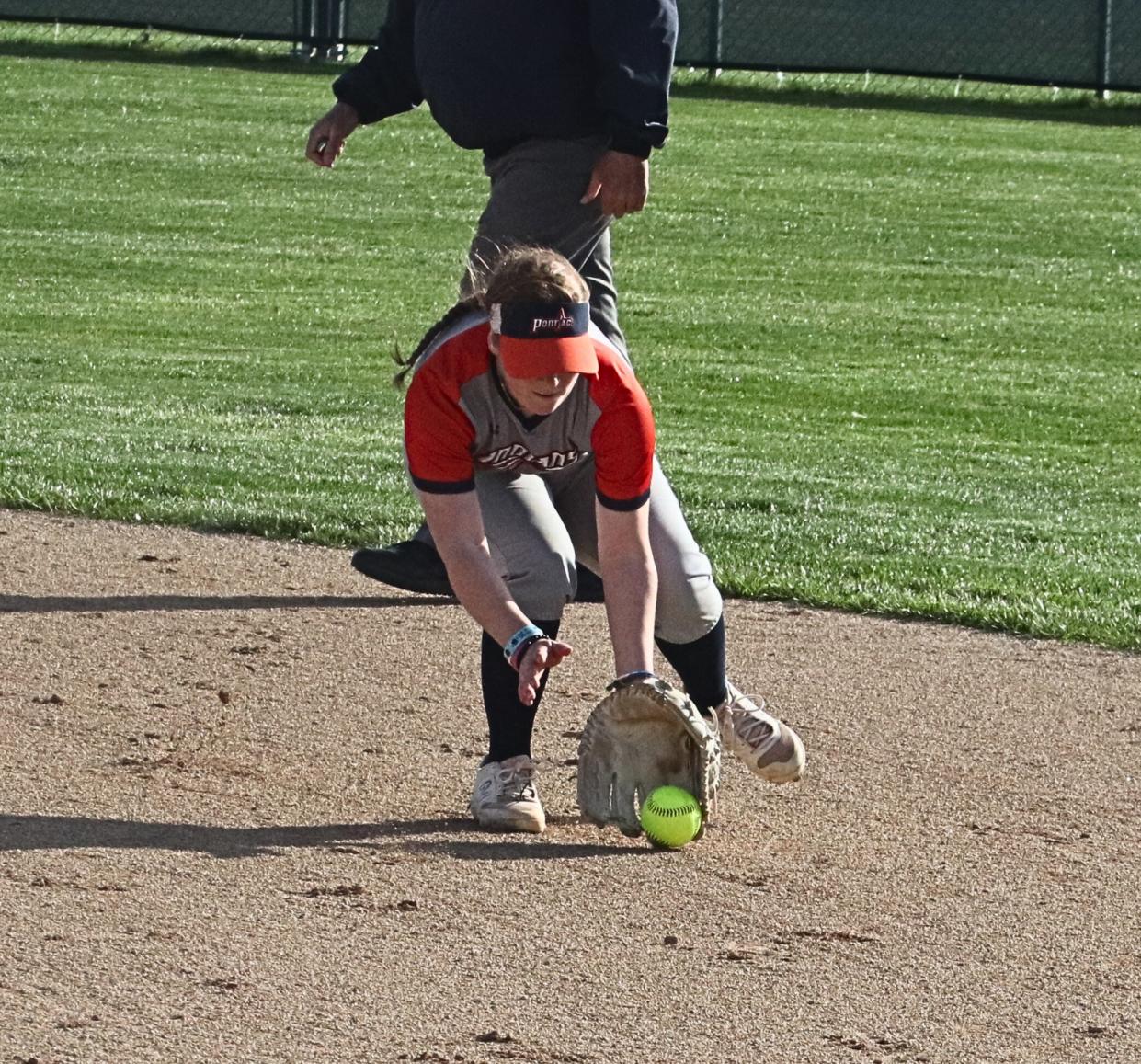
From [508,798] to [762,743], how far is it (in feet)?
1.89

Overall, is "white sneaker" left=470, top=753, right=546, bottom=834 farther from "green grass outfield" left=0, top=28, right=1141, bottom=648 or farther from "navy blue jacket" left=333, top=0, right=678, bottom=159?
"green grass outfield" left=0, top=28, right=1141, bottom=648

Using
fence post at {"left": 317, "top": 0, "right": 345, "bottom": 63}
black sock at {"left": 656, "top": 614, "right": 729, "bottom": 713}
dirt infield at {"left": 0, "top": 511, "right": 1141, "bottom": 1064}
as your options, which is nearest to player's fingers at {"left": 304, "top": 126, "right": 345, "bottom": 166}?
dirt infield at {"left": 0, "top": 511, "right": 1141, "bottom": 1064}

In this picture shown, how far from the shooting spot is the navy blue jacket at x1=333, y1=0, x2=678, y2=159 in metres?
5.09

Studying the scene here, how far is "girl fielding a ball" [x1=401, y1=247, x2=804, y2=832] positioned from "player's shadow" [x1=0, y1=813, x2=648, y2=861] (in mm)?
92

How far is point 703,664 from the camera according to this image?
4.82 metres

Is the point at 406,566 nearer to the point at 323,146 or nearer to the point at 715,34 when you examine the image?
→ the point at 323,146

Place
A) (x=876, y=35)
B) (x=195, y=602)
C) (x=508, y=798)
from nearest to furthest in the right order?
1. (x=508, y=798)
2. (x=195, y=602)
3. (x=876, y=35)

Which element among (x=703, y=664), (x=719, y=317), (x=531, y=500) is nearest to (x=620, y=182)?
(x=531, y=500)

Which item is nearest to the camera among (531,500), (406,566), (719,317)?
(531,500)

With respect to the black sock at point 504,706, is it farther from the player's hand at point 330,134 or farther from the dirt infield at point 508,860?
the player's hand at point 330,134

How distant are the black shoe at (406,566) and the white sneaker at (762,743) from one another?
63.3 inches

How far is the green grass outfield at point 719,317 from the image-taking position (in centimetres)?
781

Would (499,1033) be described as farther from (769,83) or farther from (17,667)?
(769,83)

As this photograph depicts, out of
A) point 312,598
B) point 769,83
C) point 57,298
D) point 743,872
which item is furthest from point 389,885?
point 769,83
